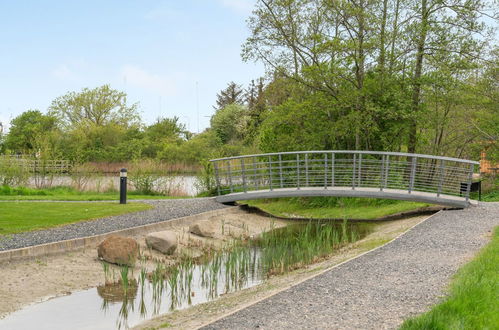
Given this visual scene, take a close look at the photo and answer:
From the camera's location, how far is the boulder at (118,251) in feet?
35.6

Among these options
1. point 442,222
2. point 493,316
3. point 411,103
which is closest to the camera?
point 493,316

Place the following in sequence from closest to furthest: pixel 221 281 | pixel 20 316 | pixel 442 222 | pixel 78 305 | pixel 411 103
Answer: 1. pixel 20 316
2. pixel 78 305
3. pixel 221 281
4. pixel 442 222
5. pixel 411 103

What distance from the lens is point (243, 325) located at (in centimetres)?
579

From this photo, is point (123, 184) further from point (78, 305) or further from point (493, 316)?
point (493, 316)

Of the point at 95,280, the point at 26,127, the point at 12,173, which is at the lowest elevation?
the point at 95,280

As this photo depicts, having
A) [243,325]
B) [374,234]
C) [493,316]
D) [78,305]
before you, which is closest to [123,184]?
[374,234]

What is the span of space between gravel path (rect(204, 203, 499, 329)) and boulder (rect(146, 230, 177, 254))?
4.45m

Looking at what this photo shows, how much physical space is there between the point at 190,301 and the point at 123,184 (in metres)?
9.02

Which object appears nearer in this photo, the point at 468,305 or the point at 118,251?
the point at 468,305

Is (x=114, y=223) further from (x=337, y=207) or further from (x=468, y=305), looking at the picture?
(x=337, y=207)

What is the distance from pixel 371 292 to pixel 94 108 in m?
59.3

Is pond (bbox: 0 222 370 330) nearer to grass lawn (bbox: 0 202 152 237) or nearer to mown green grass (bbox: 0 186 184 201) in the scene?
grass lawn (bbox: 0 202 152 237)

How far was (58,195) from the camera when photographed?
830 inches

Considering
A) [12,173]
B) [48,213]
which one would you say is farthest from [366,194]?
[12,173]
